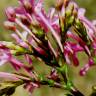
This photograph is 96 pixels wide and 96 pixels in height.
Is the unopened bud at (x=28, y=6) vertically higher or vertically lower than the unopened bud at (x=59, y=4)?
higher

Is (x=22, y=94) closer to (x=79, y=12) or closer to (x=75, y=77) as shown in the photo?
(x=75, y=77)

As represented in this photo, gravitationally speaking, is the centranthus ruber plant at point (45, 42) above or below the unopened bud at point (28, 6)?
below

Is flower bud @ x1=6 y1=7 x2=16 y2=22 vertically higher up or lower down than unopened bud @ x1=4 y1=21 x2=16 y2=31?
higher up

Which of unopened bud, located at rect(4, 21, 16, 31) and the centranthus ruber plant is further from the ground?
unopened bud, located at rect(4, 21, 16, 31)

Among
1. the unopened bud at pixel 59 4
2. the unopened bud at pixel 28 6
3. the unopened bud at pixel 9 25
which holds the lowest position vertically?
the unopened bud at pixel 9 25

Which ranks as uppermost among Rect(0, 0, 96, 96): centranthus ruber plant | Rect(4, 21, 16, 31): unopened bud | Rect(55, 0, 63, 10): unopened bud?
Rect(55, 0, 63, 10): unopened bud

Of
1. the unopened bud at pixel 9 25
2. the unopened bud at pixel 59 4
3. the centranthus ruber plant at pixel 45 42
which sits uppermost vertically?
the unopened bud at pixel 59 4

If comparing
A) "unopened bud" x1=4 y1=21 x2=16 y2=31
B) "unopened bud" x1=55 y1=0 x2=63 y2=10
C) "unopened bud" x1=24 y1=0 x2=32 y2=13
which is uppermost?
"unopened bud" x1=24 y1=0 x2=32 y2=13

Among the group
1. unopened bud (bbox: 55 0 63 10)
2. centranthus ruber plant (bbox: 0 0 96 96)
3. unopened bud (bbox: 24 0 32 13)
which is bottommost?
centranthus ruber plant (bbox: 0 0 96 96)
